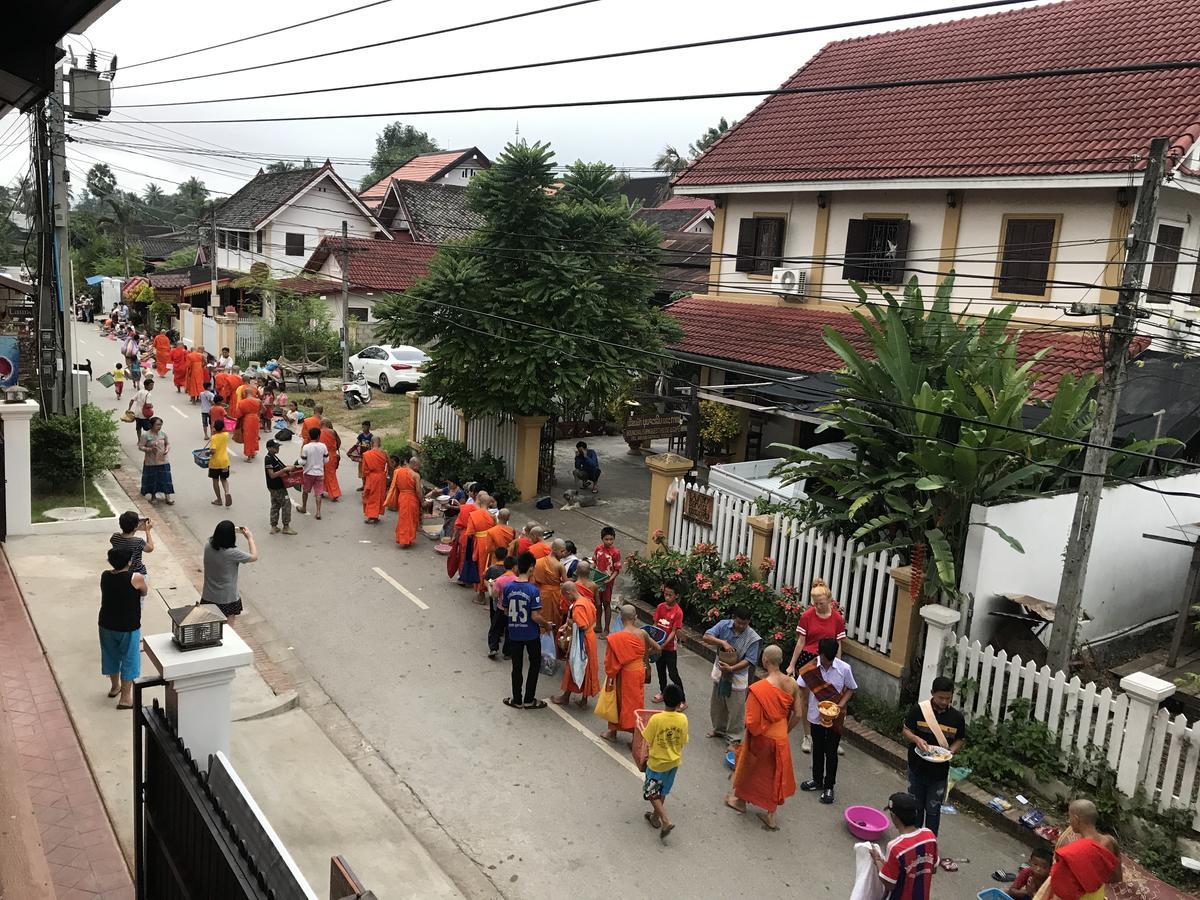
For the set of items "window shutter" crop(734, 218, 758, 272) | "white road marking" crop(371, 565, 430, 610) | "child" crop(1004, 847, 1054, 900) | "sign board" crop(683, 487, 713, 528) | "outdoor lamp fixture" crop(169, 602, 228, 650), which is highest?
"window shutter" crop(734, 218, 758, 272)

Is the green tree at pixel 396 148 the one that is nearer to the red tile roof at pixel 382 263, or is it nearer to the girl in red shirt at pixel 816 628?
the red tile roof at pixel 382 263

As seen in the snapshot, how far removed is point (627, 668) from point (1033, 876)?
11.4 ft

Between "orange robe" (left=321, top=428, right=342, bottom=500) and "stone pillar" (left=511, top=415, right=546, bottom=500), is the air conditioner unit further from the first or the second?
"orange robe" (left=321, top=428, right=342, bottom=500)

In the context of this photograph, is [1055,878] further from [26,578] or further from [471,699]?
[26,578]

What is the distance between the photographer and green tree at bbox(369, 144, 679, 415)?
52.1ft

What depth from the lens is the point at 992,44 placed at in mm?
18078

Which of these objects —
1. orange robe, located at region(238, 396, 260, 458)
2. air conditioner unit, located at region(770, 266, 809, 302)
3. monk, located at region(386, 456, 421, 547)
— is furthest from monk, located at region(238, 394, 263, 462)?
air conditioner unit, located at region(770, 266, 809, 302)

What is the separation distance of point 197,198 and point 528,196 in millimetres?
96794

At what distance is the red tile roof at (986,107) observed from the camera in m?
14.6

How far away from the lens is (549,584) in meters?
10.4

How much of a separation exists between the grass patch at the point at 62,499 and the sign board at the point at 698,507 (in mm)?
8371

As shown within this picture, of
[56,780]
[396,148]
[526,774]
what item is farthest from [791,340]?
[396,148]

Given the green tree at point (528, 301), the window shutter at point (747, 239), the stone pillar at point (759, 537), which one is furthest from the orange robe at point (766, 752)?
the window shutter at point (747, 239)

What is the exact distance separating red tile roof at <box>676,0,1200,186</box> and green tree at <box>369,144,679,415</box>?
417 cm
